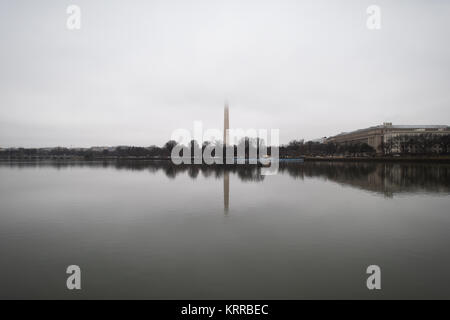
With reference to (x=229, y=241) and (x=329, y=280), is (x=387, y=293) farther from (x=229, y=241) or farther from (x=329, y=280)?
(x=229, y=241)

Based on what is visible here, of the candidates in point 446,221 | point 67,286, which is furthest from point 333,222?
point 67,286

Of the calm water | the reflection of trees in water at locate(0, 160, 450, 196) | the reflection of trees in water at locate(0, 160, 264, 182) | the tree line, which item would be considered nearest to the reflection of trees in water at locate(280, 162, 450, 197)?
the reflection of trees in water at locate(0, 160, 450, 196)

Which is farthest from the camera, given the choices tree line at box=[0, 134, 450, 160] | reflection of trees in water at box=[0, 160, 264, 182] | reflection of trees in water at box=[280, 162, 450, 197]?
tree line at box=[0, 134, 450, 160]

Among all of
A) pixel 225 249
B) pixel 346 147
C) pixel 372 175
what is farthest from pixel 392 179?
pixel 346 147

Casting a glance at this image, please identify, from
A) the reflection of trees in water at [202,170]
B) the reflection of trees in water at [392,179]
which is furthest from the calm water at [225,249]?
the reflection of trees in water at [202,170]

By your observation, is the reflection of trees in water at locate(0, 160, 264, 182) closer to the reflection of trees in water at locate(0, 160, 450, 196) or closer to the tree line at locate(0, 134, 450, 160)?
the reflection of trees in water at locate(0, 160, 450, 196)

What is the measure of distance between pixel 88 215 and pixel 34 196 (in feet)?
28.9

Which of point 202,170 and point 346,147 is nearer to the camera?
point 202,170

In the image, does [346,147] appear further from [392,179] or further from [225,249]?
[225,249]

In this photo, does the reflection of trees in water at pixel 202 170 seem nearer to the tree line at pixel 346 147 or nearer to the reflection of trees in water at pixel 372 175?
the reflection of trees in water at pixel 372 175

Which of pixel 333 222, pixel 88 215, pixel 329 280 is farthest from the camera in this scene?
pixel 88 215

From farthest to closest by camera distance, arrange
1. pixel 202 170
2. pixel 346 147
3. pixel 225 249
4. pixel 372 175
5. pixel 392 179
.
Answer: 1. pixel 346 147
2. pixel 202 170
3. pixel 372 175
4. pixel 392 179
5. pixel 225 249

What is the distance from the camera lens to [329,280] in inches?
255

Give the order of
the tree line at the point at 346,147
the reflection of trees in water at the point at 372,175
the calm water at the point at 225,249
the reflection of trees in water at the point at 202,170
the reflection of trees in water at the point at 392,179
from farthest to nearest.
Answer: the tree line at the point at 346,147, the reflection of trees in water at the point at 202,170, the reflection of trees in water at the point at 372,175, the reflection of trees in water at the point at 392,179, the calm water at the point at 225,249
